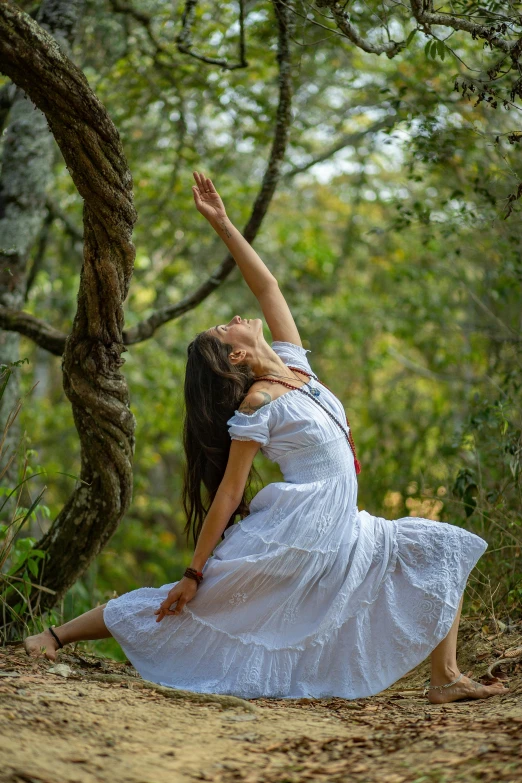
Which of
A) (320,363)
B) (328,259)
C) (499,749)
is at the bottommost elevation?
(499,749)

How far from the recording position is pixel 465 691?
2.90 meters

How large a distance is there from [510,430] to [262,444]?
1.87 metres

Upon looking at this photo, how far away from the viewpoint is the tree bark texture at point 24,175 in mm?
4250

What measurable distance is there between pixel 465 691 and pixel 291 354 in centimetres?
143

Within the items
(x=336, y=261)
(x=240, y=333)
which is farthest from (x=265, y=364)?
(x=336, y=261)

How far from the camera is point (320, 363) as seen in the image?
35.6ft

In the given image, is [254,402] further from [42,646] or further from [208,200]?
[42,646]

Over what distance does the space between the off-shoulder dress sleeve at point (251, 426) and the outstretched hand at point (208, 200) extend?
3.15 ft

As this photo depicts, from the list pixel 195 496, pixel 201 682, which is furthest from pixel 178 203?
pixel 201 682

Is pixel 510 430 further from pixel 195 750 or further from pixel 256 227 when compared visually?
pixel 195 750

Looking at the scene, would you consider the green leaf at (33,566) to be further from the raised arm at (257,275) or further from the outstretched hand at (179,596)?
the raised arm at (257,275)

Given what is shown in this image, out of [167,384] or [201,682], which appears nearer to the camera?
[201,682]

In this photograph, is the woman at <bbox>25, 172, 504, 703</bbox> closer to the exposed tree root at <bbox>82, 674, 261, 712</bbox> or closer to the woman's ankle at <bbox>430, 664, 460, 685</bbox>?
the woman's ankle at <bbox>430, 664, 460, 685</bbox>

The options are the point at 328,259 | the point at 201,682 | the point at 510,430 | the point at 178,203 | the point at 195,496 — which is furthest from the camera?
the point at 328,259
